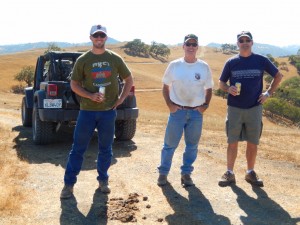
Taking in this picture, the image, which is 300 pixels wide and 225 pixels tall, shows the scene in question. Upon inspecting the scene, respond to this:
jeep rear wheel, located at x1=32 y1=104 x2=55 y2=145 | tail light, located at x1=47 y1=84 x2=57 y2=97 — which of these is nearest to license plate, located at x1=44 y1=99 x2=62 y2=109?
tail light, located at x1=47 y1=84 x2=57 y2=97

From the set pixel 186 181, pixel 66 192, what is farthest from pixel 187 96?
pixel 66 192

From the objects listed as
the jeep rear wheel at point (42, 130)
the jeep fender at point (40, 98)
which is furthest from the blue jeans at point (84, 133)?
the jeep rear wheel at point (42, 130)

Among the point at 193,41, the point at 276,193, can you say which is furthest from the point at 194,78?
the point at 276,193

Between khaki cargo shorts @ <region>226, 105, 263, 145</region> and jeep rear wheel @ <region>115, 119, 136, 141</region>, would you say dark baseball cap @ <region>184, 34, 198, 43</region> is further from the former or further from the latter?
jeep rear wheel @ <region>115, 119, 136, 141</region>

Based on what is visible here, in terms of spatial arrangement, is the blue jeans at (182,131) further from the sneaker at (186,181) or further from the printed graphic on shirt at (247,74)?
the printed graphic on shirt at (247,74)

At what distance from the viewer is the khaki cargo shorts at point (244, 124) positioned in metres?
5.33

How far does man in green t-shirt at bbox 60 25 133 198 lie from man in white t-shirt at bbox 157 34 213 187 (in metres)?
0.72

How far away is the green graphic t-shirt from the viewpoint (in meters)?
4.57

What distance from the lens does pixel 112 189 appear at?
17.0 ft

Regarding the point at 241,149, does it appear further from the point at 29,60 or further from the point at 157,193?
the point at 29,60

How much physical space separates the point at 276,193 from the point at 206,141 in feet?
13.5

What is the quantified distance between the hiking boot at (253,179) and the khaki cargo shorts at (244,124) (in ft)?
1.59

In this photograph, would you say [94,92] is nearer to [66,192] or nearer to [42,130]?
[66,192]

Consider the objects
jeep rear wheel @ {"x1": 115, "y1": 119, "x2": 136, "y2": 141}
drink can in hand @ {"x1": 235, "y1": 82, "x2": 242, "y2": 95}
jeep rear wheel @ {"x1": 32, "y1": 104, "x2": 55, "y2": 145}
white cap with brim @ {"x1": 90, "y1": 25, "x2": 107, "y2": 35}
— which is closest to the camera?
white cap with brim @ {"x1": 90, "y1": 25, "x2": 107, "y2": 35}
